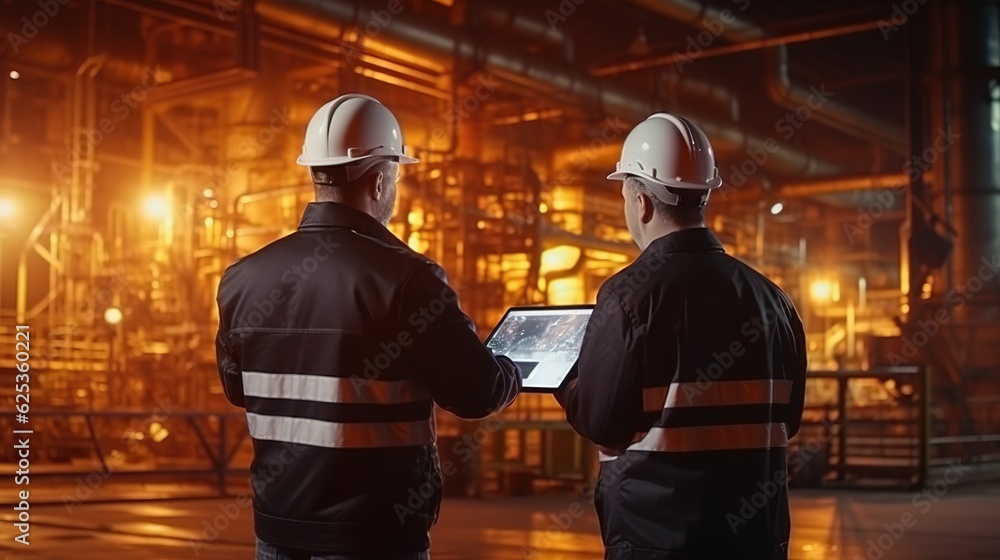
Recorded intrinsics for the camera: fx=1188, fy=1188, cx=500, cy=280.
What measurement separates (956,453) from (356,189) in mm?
14634

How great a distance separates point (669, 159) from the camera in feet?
10.2

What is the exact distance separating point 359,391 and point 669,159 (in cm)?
101

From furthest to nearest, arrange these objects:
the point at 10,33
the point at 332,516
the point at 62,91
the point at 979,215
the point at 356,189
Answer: the point at 62,91 < the point at 979,215 < the point at 10,33 < the point at 356,189 < the point at 332,516

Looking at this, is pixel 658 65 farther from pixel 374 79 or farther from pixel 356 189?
pixel 356 189

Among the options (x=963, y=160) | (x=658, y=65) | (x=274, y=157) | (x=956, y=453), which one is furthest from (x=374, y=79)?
(x=956, y=453)

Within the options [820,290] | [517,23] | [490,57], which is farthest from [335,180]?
[820,290]

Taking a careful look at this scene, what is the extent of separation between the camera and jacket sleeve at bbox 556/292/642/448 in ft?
9.27

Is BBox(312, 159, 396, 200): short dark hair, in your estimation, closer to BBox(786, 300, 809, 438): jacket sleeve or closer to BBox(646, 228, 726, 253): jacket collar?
BBox(646, 228, 726, 253): jacket collar

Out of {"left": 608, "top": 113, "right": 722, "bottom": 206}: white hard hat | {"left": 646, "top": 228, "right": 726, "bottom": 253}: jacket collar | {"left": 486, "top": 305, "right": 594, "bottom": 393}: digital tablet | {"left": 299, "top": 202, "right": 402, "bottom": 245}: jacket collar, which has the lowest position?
{"left": 486, "top": 305, "right": 594, "bottom": 393}: digital tablet

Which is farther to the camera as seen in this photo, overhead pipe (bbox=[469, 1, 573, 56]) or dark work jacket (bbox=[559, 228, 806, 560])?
overhead pipe (bbox=[469, 1, 573, 56])

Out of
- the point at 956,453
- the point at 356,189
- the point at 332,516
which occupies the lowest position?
the point at 956,453

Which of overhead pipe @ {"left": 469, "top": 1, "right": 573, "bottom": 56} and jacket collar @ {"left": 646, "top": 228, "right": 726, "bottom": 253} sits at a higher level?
overhead pipe @ {"left": 469, "top": 1, "right": 573, "bottom": 56}

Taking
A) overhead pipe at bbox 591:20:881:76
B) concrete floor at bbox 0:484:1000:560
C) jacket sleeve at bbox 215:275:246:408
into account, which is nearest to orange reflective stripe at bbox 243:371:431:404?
jacket sleeve at bbox 215:275:246:408

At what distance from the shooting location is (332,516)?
9.21 ft
